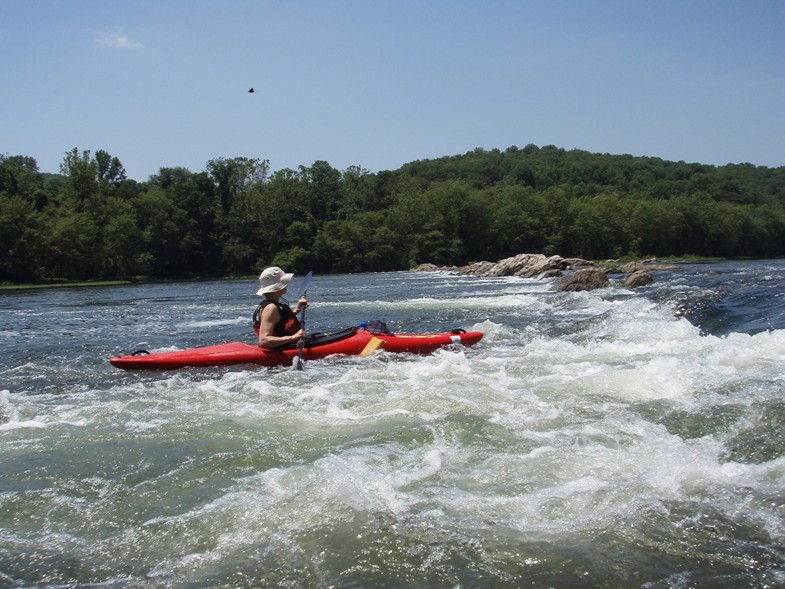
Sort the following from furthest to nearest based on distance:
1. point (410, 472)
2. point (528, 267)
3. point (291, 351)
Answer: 1. point (528, 267)
2. point (291, 351)
3. point (410, 472)

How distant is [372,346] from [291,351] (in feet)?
3.72

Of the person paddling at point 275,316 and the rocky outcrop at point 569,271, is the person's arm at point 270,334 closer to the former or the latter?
the person paddling at point 275,316

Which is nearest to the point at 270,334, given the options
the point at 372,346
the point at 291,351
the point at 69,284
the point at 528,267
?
the point at 291,351

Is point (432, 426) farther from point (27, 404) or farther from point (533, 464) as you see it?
point (27, 404)

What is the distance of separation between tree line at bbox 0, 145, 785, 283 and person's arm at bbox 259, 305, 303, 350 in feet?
154

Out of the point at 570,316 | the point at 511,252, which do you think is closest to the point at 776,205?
the point at 511,252

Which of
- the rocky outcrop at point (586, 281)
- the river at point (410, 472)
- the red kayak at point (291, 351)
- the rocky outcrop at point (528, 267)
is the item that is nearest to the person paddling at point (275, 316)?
the red kayak at point (291, 351)

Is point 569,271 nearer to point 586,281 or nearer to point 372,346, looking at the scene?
point 586,281

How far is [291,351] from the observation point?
8.66 m

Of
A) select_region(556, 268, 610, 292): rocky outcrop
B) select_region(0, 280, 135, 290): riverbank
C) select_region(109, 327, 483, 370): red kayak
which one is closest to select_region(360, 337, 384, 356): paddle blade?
select_region(109, 327, 483, 370): red kayak

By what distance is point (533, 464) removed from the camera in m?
4.34

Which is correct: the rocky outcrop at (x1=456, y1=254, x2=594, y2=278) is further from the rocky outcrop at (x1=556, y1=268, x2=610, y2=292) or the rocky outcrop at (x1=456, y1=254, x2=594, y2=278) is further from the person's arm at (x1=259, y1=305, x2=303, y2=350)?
Answer: the person's arm at (x1=259, y1=305, x2=303, y2=350)

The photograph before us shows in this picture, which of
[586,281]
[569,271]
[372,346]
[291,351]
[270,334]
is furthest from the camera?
[569,271]

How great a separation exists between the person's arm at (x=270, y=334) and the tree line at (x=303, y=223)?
4681cm
